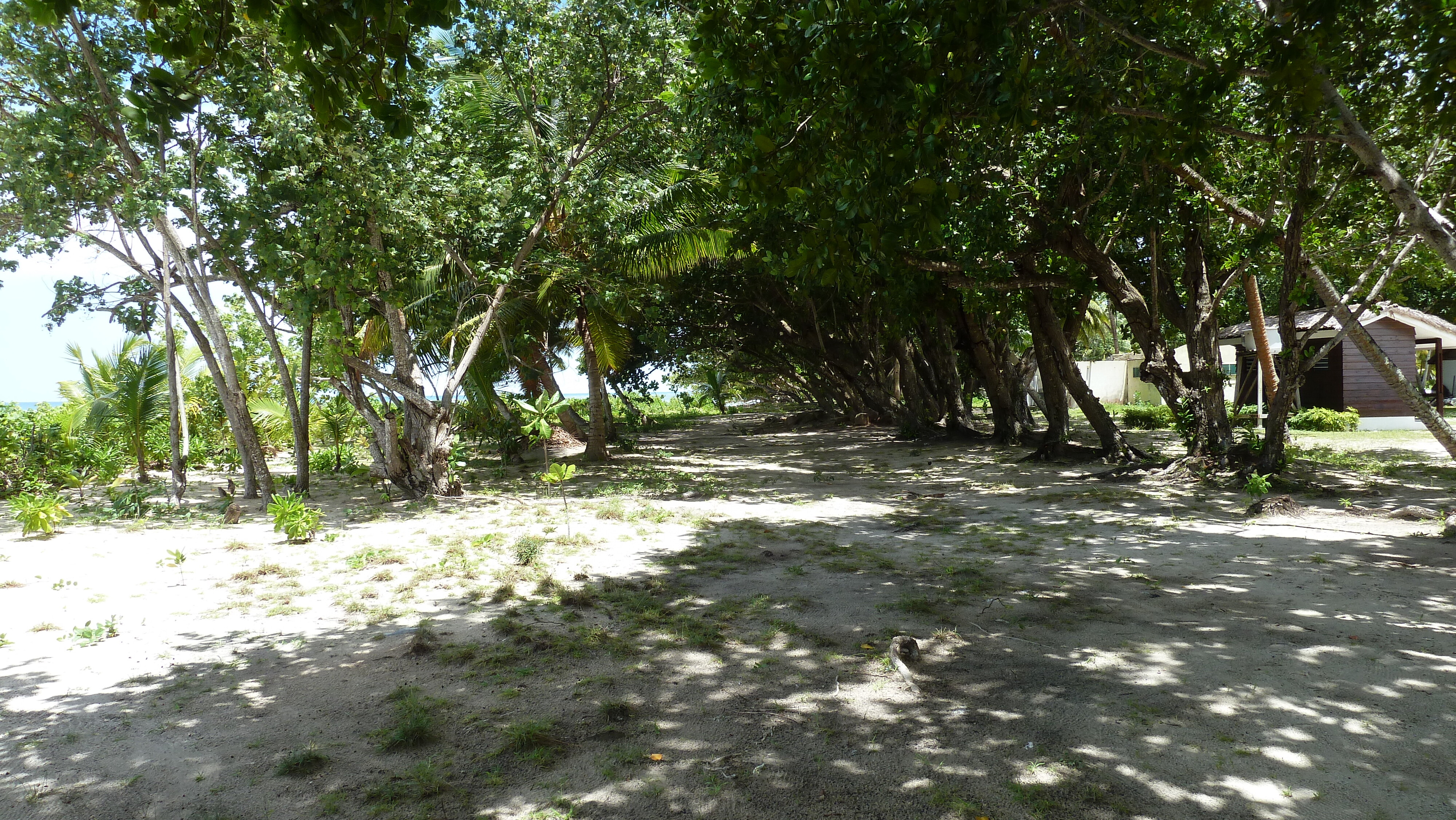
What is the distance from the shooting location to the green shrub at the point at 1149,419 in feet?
72.8

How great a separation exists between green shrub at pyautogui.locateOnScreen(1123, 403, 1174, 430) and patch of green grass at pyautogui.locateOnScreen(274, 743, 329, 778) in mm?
22268

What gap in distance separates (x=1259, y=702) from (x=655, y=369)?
20.6 m

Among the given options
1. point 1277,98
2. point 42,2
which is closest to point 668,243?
point 1277,98

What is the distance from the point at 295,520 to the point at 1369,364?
72.1 ft

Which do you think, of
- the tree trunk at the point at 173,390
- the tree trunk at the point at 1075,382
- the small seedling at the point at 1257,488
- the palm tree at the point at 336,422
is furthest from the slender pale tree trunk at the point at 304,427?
the small seedling at the point at 1257,488

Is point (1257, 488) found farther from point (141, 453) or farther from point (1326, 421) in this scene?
point (141, 453)

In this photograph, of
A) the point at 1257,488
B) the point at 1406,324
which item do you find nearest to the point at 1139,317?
the point at 1257,488

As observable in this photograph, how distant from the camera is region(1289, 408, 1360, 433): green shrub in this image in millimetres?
18797

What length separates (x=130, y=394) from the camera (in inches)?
523

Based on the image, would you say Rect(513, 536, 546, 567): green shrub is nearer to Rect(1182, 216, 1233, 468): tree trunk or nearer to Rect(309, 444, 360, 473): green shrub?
Rect(1182, 216, 1233, 468): tree trunk

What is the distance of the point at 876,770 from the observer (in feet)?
11.4

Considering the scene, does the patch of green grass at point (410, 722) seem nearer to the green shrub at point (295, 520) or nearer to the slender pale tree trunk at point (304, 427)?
the green shrub at point (295, 520)

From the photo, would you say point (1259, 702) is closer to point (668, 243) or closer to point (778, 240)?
point (778, 240)

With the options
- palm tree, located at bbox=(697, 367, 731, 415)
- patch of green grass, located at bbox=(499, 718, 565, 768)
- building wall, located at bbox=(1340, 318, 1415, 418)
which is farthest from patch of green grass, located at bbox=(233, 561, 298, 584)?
palm tree, located at bbox=(697, 367, 731, 415)
